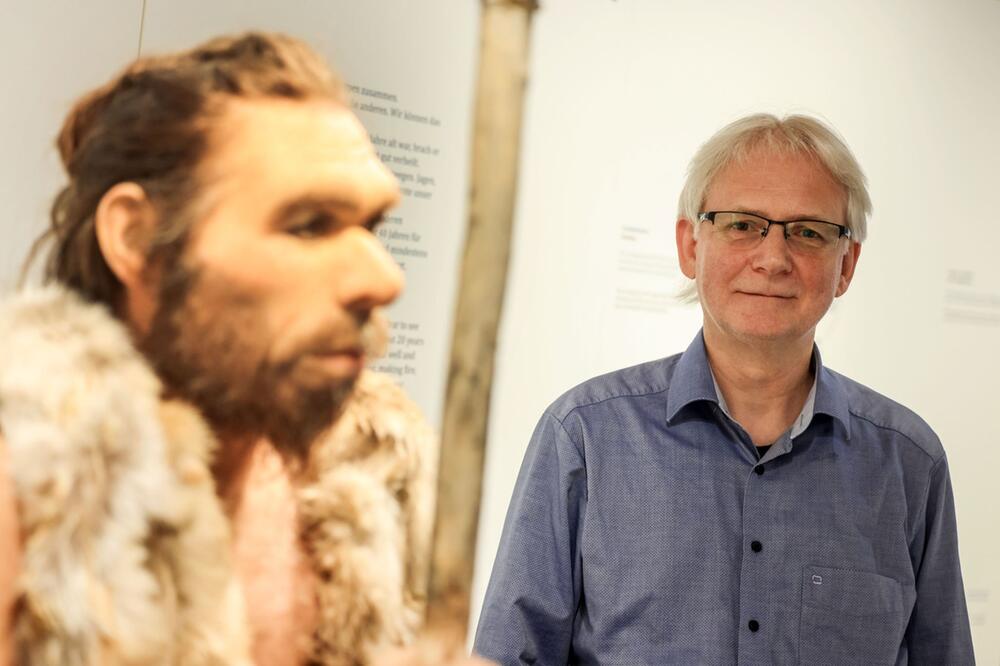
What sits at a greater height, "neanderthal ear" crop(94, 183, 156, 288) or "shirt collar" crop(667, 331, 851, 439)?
"neanderthal ear" crop(94, 183, 156, 288)

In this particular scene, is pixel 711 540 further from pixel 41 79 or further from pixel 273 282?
pixel 41 79

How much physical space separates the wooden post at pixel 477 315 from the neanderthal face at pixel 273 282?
Answer: 13 centimetres

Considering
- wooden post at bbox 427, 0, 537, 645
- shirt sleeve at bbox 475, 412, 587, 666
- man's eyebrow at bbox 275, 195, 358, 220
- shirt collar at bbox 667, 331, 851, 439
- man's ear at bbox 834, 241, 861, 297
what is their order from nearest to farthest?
man's eyebrow at bbox 275, 195, 358, 220 → wooden post at bbox 427, 0, 537, 645 → shirt sleeve at bbox 475, 412, 587, 666 → shirt collar at bbox 667, 331, 851, 439 → man's ear at bbox 834, 241, 861, 297

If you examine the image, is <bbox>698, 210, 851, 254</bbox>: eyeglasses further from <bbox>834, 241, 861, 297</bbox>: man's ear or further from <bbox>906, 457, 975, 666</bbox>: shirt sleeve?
<bbox>906, 457, 975, 666</bbox>: shirt sleeve

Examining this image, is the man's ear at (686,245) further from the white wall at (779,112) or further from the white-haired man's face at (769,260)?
the white wall at (779,112)

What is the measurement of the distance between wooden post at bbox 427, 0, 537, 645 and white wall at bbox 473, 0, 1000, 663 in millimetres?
555

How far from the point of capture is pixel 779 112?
2180 mm

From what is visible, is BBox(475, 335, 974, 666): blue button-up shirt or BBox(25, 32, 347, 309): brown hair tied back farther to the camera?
BBox(475, 335, 974, 666): blue button-up shirt

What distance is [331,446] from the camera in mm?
1146

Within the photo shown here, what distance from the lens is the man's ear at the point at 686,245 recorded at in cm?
179

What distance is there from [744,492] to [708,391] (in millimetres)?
172

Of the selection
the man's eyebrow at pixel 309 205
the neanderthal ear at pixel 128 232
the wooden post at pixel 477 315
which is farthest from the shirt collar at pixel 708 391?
the neanderthal ear at pixel 128 232

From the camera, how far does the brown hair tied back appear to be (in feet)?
3.35

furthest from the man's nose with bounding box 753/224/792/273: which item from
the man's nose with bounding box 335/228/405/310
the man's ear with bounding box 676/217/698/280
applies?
the man's nose with bounding box 335/228/405/310
